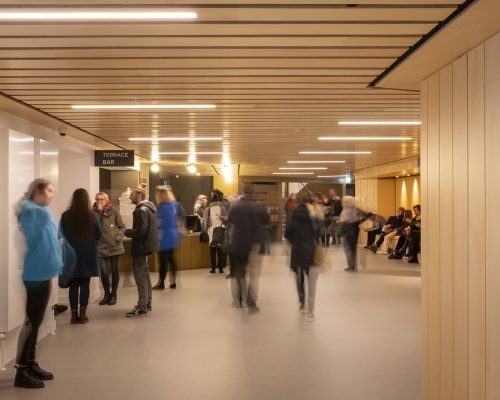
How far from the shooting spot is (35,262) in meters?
4.64

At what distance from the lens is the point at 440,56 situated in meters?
4.00

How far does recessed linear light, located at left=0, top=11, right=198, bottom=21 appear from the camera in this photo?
3289mm

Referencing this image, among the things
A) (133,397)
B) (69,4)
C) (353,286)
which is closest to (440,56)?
(69,4)

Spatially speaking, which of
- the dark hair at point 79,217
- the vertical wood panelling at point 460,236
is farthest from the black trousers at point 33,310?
the vertical wood panelling at point 460,236

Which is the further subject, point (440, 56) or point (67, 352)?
point (67, 352)

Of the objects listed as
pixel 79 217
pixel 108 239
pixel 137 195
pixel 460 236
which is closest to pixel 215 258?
pixel 108 239

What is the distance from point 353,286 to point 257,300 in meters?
2.37

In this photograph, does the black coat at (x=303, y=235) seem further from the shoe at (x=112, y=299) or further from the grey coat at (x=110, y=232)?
the shoe at (x=112, y=299)

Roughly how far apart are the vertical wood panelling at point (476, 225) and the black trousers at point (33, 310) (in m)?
3.29

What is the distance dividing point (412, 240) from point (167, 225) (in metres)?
7.85

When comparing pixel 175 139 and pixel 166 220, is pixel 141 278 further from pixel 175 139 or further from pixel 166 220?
pixel 175 139

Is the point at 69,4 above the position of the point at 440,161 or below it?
above

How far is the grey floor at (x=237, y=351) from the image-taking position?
475 cm

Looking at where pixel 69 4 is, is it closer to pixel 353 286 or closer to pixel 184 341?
pixel 184 341
